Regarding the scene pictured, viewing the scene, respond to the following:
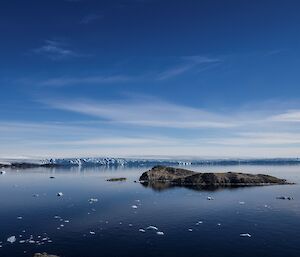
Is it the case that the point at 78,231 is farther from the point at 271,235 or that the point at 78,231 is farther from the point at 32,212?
the point at 271,235

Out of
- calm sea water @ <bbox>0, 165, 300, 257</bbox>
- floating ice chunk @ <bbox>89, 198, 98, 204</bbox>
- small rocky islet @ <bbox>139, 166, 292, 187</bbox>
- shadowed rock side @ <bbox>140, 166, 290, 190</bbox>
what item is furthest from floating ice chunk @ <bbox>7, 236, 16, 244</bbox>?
small rocky islet @ <bbox>139, 166, 292, 187</bbox>

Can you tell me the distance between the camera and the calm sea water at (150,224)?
46.1m

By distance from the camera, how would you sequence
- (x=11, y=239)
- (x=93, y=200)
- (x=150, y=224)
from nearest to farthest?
1. (x=11, y=239)
2. (x=150, y=224)
3. (x=93, y=200)

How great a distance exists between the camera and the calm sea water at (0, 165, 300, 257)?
4609 cm

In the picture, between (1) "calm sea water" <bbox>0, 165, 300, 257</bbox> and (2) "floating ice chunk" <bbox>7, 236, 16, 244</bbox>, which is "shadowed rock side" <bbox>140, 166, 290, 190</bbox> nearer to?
(1) "calm sea water" <bbox>0, 165, 300, 257</bbox>

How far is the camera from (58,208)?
3004 inches

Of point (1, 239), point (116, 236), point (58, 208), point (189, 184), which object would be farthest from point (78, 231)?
point (189, 184)

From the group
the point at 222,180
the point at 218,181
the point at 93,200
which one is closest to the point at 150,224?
the point at 93,200

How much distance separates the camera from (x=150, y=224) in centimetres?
6012

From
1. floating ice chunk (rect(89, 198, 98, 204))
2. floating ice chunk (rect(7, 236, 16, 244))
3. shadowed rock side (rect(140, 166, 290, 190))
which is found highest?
shadowed rock side (rect(140, 166, 290, 190))

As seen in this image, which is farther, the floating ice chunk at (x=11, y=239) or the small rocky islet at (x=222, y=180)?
the small rocky islet at (x=222, y=180)

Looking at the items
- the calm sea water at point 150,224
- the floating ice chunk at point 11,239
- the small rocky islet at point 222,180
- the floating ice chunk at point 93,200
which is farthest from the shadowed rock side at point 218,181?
the floating ice chunk at point 11,239

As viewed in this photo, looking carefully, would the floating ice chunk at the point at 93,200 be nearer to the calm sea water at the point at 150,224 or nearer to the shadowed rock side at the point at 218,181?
the calm sea water at the point at 150,224

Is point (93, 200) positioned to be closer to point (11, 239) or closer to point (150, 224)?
point (150, 224)
